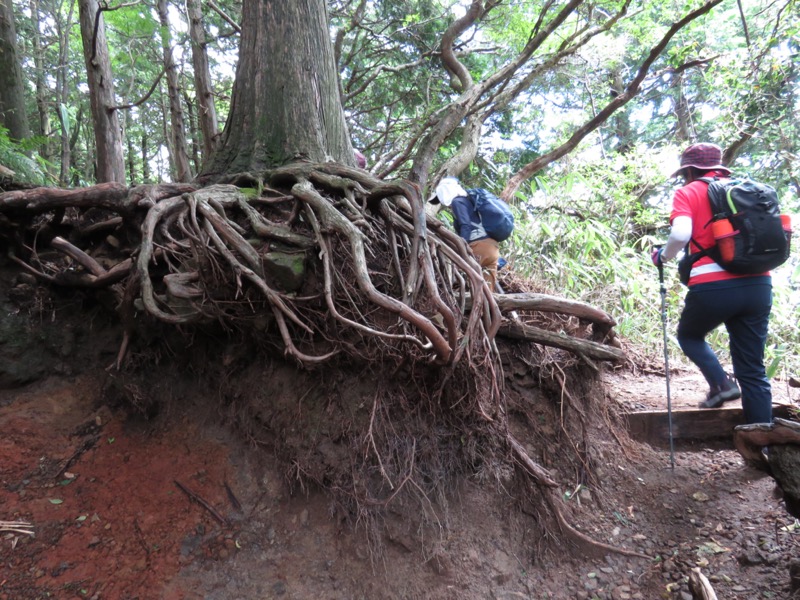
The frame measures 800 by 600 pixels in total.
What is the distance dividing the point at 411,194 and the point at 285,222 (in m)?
0.87

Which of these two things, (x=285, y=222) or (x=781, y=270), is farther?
(x=781, y=270)

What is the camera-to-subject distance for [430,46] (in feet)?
29.6

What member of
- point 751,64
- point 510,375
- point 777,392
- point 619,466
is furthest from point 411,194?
point 751,64

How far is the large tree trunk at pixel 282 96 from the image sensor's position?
12.6ft

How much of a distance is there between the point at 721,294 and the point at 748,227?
48 cm

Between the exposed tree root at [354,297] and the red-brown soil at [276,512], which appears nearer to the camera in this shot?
the red-brown soil at [276,512]

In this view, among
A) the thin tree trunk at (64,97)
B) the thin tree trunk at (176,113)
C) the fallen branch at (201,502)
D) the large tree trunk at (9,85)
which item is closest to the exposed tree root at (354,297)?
the fallen branch at (201,502)

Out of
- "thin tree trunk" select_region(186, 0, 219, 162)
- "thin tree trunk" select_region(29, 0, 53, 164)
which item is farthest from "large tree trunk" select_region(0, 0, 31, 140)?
"thin tree trunk" select_region(29, 0, 53, 164)

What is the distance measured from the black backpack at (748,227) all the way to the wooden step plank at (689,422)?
1.20m

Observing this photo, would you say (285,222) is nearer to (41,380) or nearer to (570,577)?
(41,380)

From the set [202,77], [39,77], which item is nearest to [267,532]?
[202,77]

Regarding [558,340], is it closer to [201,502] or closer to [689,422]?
[689,422]

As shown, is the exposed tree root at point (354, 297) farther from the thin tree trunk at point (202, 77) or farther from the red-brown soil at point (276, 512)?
the thin tree trunk at point (202, 77)

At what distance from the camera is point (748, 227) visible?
3.06 m
